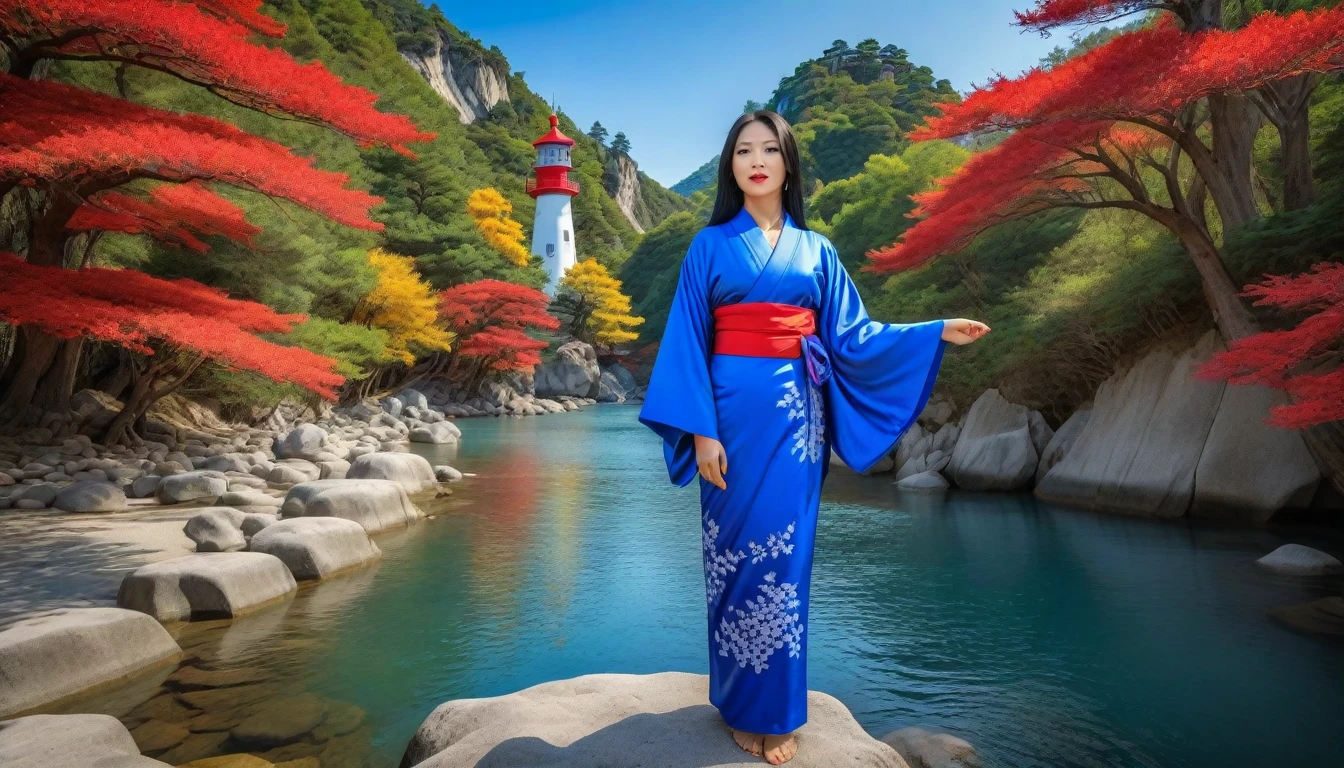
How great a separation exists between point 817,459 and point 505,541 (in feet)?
18.8

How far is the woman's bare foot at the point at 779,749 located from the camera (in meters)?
2.32

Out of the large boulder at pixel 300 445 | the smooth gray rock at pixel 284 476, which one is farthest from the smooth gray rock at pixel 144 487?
the large boulder at pixel 300 445

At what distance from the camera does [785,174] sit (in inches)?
104

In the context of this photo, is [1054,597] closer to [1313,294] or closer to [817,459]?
[1313,294]

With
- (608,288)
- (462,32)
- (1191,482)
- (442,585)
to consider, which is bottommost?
(442,585)

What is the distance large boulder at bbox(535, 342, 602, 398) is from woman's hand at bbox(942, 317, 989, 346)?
28.5m

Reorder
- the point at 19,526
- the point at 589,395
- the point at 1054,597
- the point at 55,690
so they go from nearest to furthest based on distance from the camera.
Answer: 1. the point at 55,690
2. the point at 1054,597
3. the point at 19,526
4. the point at 589,395

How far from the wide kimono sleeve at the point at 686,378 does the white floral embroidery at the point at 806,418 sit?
229mm

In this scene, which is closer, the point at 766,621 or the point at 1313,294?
the point at 766,621

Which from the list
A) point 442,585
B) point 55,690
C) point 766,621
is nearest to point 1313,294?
point 766,621

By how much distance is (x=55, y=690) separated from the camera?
145 inches

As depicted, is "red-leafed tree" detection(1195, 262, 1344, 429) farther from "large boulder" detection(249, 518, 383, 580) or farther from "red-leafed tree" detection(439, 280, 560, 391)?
"red-leafed tree" detection(439, 280, 560, 391)

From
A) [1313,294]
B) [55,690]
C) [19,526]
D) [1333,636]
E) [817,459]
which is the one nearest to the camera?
[817,459]

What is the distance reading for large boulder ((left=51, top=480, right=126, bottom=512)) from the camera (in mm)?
7254
